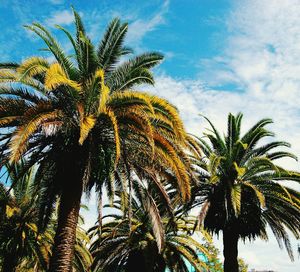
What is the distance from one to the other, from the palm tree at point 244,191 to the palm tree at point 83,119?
6.08m

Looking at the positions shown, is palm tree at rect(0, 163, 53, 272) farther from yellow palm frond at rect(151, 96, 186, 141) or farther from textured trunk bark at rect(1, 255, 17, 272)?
yellow palm frond at rect(151, 96, 186, 141)

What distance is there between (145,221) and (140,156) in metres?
10.1

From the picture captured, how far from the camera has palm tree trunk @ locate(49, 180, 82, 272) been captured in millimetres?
11750

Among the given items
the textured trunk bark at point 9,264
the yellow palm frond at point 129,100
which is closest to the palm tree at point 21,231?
the textured trunk bark at point 9,264

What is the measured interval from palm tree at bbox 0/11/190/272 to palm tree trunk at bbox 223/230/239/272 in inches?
302

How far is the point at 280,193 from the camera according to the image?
18.4 metres

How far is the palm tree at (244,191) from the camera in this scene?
1842 centimetres

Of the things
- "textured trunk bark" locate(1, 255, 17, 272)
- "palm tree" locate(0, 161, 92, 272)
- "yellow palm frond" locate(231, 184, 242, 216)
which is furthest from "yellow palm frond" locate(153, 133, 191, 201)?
"textured trunk bark" locate(1, 255, 17, 272)

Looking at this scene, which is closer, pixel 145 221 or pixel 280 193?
pixel 280 193

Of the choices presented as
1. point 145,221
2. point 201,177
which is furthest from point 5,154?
point 145,221

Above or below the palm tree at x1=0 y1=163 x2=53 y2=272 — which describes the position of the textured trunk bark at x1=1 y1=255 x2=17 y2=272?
below

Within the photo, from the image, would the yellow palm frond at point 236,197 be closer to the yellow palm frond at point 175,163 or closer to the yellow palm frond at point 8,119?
the yellow palm frond at point 175,163

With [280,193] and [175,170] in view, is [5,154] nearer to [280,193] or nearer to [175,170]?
[175,170]

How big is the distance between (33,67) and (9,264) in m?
13.9
